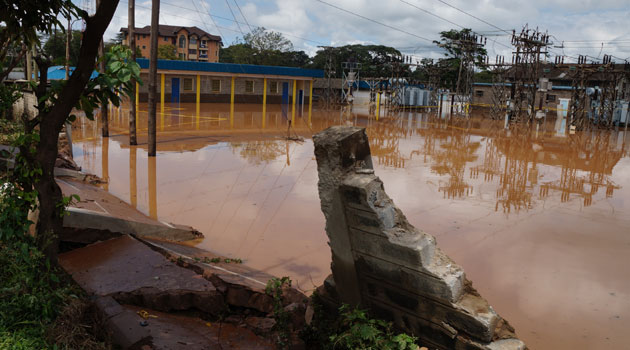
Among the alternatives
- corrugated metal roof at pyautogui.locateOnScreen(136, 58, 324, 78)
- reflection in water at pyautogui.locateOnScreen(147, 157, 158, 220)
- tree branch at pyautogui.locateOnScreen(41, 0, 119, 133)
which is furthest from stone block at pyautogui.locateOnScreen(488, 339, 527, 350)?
corrugated metal roof at pyautogui.locateOnScreen(136, 58, 324, 78)

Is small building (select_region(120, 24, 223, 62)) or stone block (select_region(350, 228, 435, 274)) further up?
small building (select_region(120, 24, 223, 62))

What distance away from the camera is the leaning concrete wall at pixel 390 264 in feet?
16.1

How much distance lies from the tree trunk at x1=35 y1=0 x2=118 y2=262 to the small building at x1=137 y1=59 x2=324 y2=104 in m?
36.8

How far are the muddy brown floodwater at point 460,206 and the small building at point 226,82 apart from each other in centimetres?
1635

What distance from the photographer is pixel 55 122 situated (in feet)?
16.6

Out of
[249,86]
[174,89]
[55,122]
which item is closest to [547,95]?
[249,86]

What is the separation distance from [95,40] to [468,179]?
551 inches

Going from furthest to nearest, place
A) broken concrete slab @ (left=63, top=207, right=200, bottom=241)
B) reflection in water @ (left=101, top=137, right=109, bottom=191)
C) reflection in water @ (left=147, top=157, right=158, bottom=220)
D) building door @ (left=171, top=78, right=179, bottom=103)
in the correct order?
building door @ (left=171, top=78, right=179, bottom=103), reflection in water @ (left=101, top=137, right=109, bottom=191), reflection in water @ (left=147, top=157, right=158, bottom=220), broken concrete slab @ (left=63, top=207, right=200, bottom=241)

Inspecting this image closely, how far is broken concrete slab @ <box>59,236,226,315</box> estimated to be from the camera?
18.1 feet

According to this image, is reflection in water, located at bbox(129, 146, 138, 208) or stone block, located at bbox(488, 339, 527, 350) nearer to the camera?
stone block, located at bbox(488, 339, 527, 350)

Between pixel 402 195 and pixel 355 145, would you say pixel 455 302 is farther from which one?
pixel 402 195

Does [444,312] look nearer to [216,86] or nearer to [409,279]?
[409,279]

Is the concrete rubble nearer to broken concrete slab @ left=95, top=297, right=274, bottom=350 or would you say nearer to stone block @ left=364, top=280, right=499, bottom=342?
broken concrete slab @ left=95, top=297, right=274, bottom=350

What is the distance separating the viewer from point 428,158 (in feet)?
68.5
